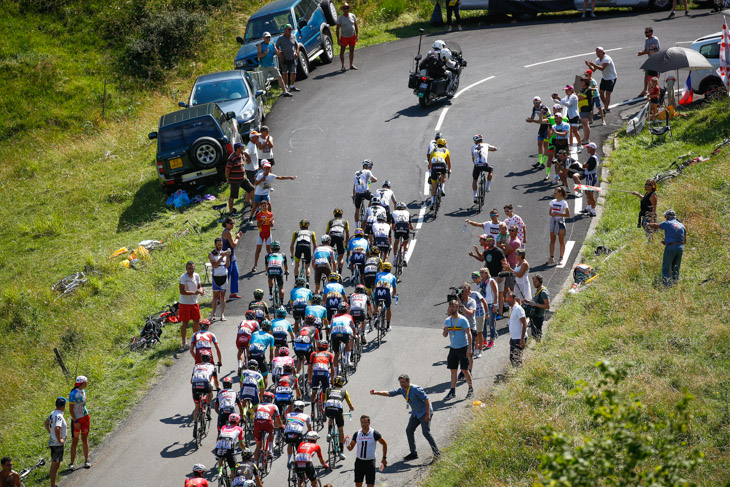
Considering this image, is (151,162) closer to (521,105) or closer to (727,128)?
(521,105)

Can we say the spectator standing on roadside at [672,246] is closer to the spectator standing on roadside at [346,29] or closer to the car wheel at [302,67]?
the spectator standing on roadside at [346,29]

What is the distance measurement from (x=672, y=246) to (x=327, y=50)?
18.1m

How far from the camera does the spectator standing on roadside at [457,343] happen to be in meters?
13.9

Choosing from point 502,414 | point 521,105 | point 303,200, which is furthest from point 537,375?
point 521,105

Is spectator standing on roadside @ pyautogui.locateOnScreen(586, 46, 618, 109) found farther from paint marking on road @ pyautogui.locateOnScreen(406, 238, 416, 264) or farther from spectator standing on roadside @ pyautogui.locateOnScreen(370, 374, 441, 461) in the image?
spectator standing on roadside @ pyautogui.locateOnScreen(370, 374, 441, 461)

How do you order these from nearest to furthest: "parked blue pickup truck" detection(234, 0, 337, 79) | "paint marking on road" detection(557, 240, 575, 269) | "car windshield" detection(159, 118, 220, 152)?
1. "paint marking on road" detection(557, 240, 575, 269)
2. "car windshield" detection(159, 118, 220, 152)
3. "parked blue pickup truck" detection(234, 0, 337, 79)

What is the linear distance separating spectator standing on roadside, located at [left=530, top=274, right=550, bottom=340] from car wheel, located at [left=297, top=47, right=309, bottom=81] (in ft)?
53.5

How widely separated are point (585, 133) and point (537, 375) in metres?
11.6

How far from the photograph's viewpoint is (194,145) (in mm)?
22031

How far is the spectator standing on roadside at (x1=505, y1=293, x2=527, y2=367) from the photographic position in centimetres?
1423

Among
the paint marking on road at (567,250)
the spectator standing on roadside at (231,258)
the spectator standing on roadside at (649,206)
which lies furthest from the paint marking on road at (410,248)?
the spectator standing on roadside at (649,206)

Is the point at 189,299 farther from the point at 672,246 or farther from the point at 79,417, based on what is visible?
the point at 672,246

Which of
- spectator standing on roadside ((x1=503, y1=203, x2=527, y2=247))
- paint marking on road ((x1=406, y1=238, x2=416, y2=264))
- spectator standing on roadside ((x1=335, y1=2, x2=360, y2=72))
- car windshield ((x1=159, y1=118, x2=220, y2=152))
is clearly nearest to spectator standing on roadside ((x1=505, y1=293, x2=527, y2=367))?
spectator standing on roadside ((x1=503, y1=203, x2=527, y2=247))

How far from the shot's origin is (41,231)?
2470 centimetres
